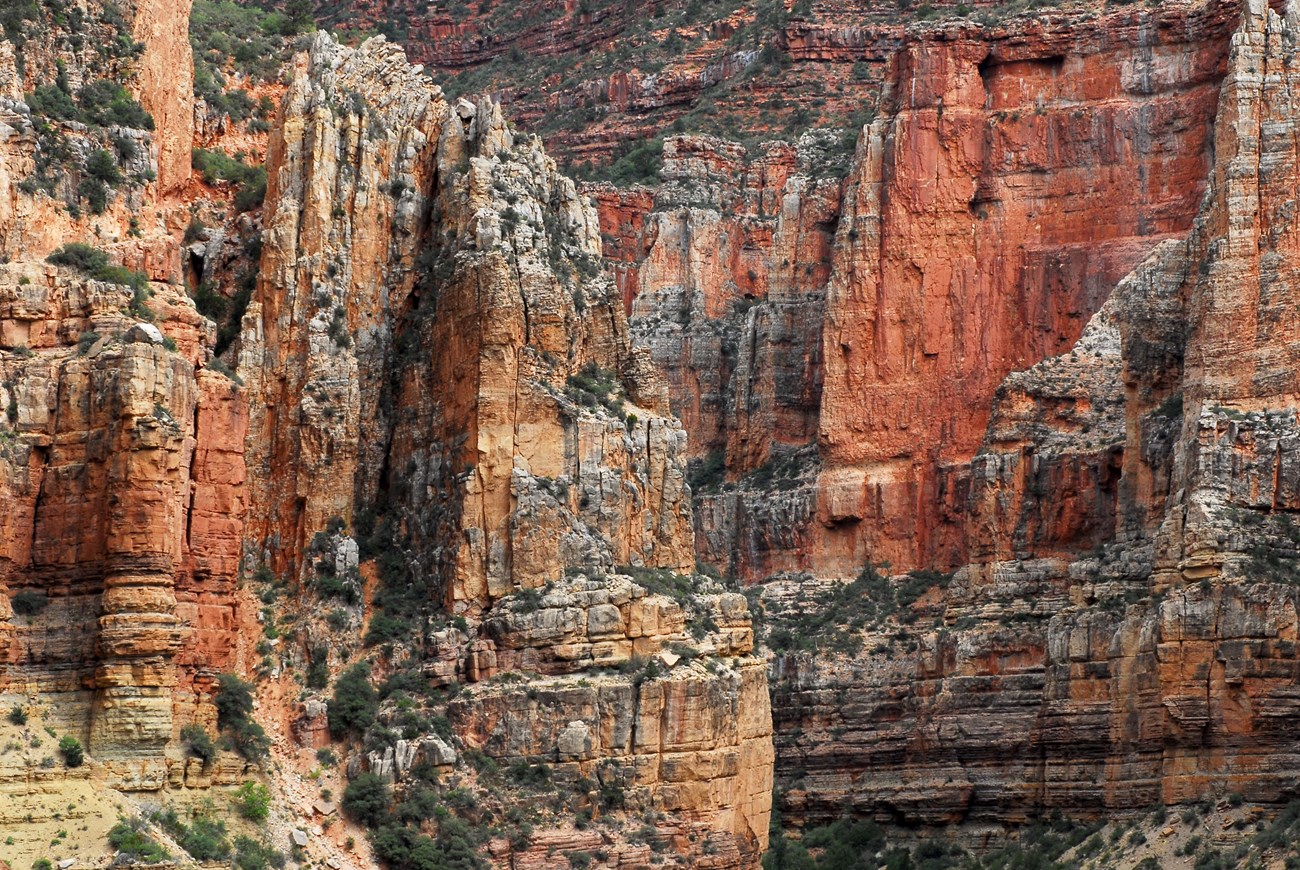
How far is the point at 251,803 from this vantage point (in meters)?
103

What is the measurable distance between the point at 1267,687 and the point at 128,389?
40.1m

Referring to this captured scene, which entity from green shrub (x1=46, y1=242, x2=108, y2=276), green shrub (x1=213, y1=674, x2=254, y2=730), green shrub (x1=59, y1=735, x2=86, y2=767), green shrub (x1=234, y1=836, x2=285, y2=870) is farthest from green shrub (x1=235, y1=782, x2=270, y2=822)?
green shrub (x1=46, y1=242, x2=108, y2=276)

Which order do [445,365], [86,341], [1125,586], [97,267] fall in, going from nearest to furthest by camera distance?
[86,341] < [97,267] < [445,365] < [1125,586]

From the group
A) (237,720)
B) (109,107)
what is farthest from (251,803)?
(109,107)

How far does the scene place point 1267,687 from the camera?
123188 mm

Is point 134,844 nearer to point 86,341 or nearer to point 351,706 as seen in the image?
point 86,341

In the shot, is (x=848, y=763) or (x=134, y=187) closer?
(x=134, y=187)

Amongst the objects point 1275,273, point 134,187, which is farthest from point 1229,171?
point 134,187

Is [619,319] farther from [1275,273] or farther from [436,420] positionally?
[1275,273]

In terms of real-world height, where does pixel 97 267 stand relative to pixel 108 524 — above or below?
above

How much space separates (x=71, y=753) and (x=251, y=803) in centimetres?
754

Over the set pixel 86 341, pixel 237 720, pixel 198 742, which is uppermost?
pixel 86 341

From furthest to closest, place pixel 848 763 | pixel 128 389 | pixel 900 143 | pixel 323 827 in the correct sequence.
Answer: pixel 900 143 < pixel 848 763 < pixel 323 827 < pixel 128 389

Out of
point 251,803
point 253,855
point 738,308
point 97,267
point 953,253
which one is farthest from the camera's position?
point 738,308
